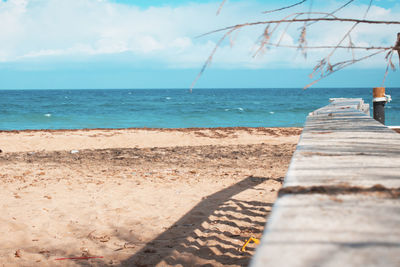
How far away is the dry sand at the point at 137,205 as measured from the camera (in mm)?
3869

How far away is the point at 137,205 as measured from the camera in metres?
5.54

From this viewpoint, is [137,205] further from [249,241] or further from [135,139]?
[135,139]

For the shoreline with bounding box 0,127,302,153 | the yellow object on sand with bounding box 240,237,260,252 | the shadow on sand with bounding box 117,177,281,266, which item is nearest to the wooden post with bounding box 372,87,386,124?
the shadow on sand with bounding box 117,177,281,266

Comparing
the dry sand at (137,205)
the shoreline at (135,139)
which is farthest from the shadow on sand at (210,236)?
the shoreline at (135,139)

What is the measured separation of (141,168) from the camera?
841cm

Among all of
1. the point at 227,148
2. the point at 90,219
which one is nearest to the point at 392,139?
the point at 90,219

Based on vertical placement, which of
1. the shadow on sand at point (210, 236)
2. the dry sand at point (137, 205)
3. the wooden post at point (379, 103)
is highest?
the wooden post at point (379, 103)

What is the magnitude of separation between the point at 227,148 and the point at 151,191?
5.28 meters

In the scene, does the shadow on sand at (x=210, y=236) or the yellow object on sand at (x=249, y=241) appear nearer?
the shadow on sand at (x=210, y=236)

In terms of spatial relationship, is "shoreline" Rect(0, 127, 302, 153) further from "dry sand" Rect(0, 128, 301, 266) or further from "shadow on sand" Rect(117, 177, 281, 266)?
"shadow on sand" Rect(117, 177, 281, 266)

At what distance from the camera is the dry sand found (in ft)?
12.7

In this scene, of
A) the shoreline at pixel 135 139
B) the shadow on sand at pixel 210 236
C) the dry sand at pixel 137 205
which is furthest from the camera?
the shoreline at pixel 135 139

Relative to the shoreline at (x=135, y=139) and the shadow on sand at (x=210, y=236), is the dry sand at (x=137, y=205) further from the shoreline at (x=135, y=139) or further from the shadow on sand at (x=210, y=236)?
the shoreline at (x=135, y=139)

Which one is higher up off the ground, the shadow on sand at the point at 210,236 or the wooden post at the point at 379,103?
the wooden post at the point at 379,103
